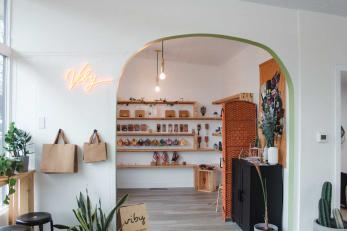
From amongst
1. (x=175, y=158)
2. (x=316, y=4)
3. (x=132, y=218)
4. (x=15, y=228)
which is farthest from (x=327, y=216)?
(x=175, y=158)

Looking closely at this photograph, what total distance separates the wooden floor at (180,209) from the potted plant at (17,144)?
6.74 ft

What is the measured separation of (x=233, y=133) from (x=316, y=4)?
2021mm

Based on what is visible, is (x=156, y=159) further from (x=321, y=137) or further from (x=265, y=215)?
(x=321, y=137)

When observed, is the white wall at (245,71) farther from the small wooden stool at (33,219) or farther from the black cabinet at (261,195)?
the small wooden stool at (33,219)

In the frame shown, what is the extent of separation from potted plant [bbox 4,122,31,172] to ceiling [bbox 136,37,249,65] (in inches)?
121

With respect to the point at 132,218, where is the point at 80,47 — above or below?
above

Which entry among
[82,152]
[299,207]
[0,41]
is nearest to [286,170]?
[299,207]

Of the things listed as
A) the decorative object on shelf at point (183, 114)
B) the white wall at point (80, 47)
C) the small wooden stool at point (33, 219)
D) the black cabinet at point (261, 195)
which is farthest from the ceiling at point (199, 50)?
the small wooden stool at point (33, 219)

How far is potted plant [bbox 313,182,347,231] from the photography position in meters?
2.82

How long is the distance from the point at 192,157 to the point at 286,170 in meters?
3.35

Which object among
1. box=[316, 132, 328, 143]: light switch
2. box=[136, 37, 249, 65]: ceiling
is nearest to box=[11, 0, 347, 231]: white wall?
box=[316, 132, 328, 143]: light switch

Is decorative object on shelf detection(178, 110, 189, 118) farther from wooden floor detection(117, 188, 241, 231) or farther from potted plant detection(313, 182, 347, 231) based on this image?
potted plant detection(313, 182, 347, 231)

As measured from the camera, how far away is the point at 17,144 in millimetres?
2488

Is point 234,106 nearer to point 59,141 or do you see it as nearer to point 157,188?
point 59,141
